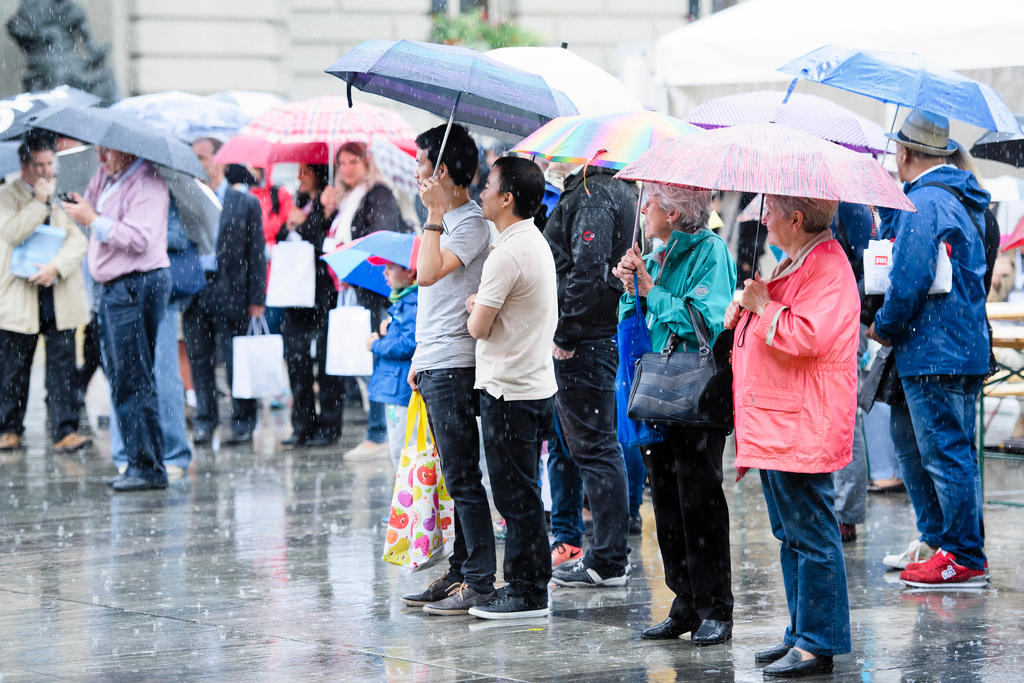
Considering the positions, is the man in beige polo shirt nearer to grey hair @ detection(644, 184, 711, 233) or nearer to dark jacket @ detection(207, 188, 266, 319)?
grey hair @ detection(644, 184, 711, 233)

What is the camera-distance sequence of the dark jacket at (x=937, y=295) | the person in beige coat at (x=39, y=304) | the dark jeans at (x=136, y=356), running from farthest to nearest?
the person in beige coat at (x=39, y=304)
the dark jeans at (x=136, y=356)
the dark jacket at (x=937, y=295)

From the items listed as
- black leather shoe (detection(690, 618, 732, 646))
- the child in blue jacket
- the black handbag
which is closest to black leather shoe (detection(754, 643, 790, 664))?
black leather shoe (detection(690, 618, 732, 646))

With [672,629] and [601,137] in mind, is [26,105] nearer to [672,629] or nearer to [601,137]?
[601,137]

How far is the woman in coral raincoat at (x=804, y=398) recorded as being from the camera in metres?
5.05

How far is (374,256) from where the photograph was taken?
767cm

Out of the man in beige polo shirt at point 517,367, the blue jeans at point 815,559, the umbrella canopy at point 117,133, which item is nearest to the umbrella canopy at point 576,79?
the man in beige polo shirt at point 517,367

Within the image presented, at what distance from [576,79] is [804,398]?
8.17 feet

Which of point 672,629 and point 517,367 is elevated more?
point 517,367

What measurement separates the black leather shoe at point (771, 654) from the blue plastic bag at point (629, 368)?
2.83ft

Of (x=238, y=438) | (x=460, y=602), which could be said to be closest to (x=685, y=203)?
(x=460, y=602)

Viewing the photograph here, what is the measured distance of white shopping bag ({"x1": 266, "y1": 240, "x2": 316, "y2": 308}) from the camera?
36.9 ft

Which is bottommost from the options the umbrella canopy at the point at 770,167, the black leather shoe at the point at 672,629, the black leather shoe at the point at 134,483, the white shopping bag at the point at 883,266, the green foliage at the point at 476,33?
the black leather shoe at the point at 134,483

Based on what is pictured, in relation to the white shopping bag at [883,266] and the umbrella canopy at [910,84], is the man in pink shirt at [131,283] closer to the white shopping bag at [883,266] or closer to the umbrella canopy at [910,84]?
the umbrella canopy at [910,84]

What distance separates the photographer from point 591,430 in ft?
22.1
